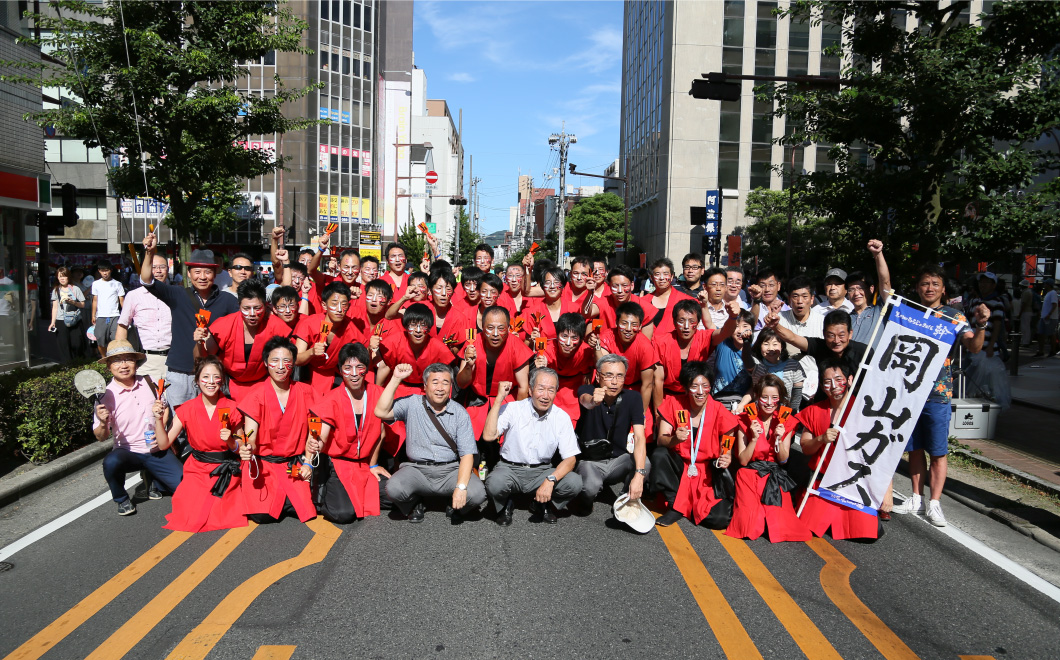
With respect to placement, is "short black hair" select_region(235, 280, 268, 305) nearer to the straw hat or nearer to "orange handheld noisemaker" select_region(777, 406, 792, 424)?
the straw hat

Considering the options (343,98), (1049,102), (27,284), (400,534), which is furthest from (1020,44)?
(343,98)

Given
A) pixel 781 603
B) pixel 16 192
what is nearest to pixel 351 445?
pixel 781 603

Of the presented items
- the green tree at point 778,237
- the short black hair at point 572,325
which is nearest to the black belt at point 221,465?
the short black hair at point 572,325

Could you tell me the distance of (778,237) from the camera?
113ft

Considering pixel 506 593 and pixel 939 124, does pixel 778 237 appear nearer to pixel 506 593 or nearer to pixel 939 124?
pixel 939 124

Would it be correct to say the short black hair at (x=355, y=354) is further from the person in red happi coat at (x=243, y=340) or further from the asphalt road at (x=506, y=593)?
the asphalt road at (x=506, y=593)

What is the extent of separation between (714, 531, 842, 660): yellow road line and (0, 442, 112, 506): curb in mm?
5275

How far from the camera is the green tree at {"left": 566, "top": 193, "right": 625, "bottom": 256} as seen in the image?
5297 centimetres

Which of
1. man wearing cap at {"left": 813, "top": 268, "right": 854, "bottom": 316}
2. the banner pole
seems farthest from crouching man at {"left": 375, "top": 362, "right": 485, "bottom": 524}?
man wearing cap at {"left": 813, "top": 268, "right": 854, "bottom": 316}

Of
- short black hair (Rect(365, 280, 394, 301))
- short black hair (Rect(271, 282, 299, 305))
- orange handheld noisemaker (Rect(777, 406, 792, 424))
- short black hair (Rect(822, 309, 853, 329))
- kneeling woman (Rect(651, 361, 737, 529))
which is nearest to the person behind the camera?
orange handheld noisemaker (Rect(777, 406, 792, 424))

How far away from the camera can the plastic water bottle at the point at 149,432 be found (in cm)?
545

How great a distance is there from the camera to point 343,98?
156 feet

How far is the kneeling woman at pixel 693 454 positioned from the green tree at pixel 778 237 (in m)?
26.2

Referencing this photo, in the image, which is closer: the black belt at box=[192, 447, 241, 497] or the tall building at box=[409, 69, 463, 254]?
the black belt at box=[192, 447, 241, 497]
